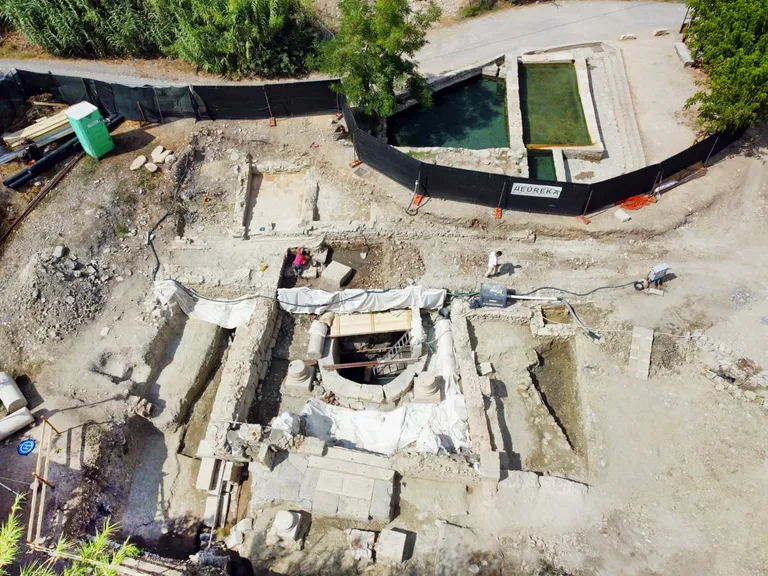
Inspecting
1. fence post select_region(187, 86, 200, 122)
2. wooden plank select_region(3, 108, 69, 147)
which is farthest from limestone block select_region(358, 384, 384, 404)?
wooden plank select_region(3, 108, 69, 147)

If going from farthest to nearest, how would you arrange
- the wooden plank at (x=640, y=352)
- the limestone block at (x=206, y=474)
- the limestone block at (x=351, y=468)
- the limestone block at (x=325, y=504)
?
the wooden plank at (x=640, y=352) < the limestone block at (x=206, y=474) < the limestone block at (x=351, y=468) < the limestone block at (x=325, y=504)

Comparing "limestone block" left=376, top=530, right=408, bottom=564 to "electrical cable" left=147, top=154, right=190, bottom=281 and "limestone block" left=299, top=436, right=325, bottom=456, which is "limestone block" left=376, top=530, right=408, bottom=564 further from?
"electrical cable" left=147, top=154, right=190, bottom=281

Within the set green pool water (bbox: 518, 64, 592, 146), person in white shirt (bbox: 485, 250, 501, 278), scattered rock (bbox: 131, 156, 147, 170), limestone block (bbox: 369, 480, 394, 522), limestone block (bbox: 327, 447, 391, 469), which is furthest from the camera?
green pool water (bbox: 518, 64, 592, 146)

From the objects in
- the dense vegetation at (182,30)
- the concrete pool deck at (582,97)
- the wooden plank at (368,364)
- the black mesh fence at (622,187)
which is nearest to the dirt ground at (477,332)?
the black mesh fence at (622,187)

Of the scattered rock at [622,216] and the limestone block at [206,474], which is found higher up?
the scattered rock at [622,216]

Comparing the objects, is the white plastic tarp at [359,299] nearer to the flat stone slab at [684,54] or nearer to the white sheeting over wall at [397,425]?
the white sheeting over wall at [397,425]

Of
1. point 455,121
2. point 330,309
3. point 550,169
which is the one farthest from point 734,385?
point 455,121
